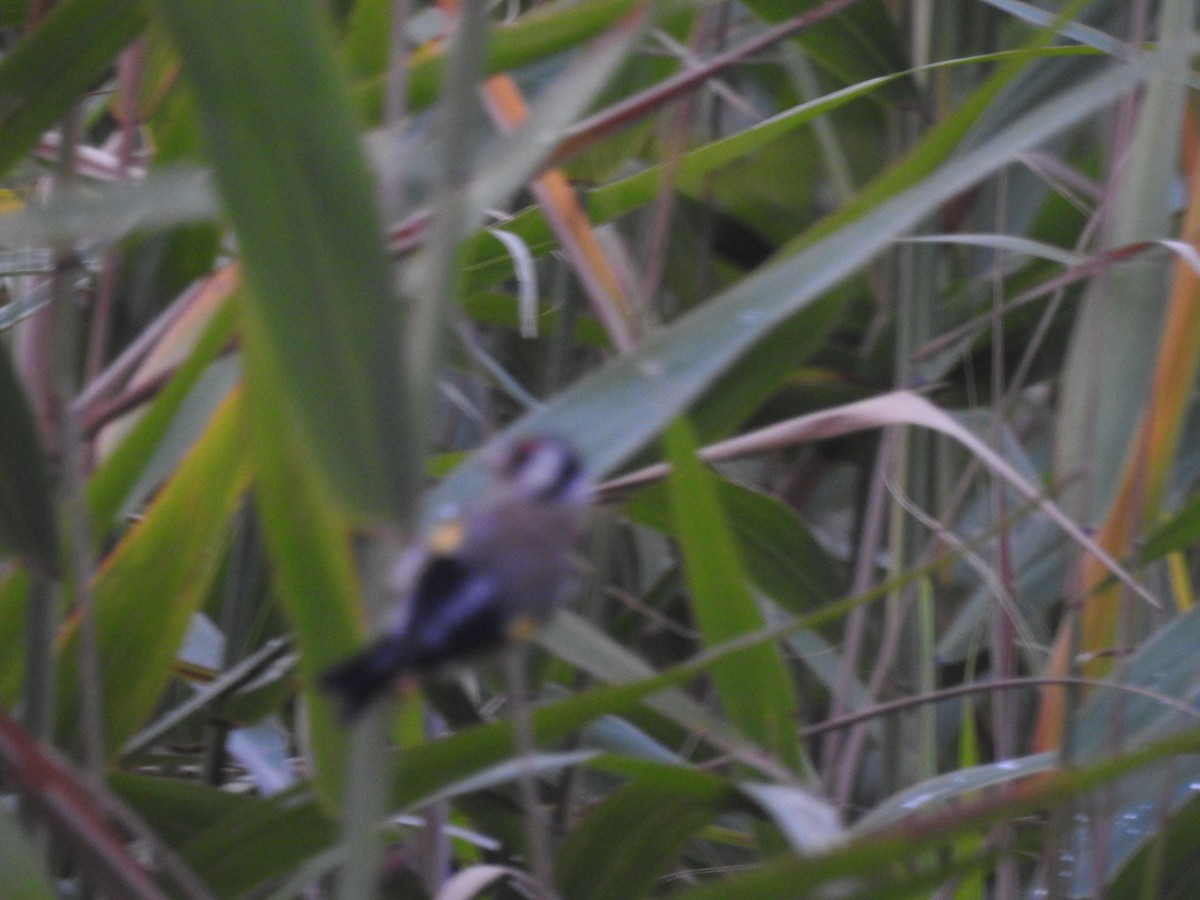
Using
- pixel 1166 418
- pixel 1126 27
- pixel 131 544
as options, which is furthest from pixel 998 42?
pixel 131 544

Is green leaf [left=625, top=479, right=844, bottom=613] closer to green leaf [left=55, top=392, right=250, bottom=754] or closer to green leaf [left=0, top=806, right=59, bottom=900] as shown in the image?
green leaf [left=55, top=392, right=250, bottom=754]

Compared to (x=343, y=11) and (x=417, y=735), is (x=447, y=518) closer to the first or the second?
(x=417, y=735)

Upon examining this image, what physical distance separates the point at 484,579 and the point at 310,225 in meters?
0.09

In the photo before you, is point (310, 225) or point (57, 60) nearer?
point (310, 225)

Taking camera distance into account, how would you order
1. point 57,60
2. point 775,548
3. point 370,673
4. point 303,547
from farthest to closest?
point 775,548 → point 57,60 → point 303,547 → point 370,673

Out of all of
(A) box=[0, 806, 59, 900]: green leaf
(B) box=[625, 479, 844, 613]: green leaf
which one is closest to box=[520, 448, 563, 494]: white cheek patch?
(A) box=[0, 806, 59, 900]: green leaf

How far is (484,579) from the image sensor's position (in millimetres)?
271

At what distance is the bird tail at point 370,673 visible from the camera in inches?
9.9

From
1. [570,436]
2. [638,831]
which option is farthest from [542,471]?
[638,831]

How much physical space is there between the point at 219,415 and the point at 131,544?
64mm

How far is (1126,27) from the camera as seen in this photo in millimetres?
809

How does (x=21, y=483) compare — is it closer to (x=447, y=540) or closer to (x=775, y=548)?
(x=447, y=540)

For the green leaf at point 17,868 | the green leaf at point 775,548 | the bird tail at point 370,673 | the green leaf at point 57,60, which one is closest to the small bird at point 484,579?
the bird tail at point 370,673

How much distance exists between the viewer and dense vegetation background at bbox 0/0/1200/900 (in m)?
0.30
